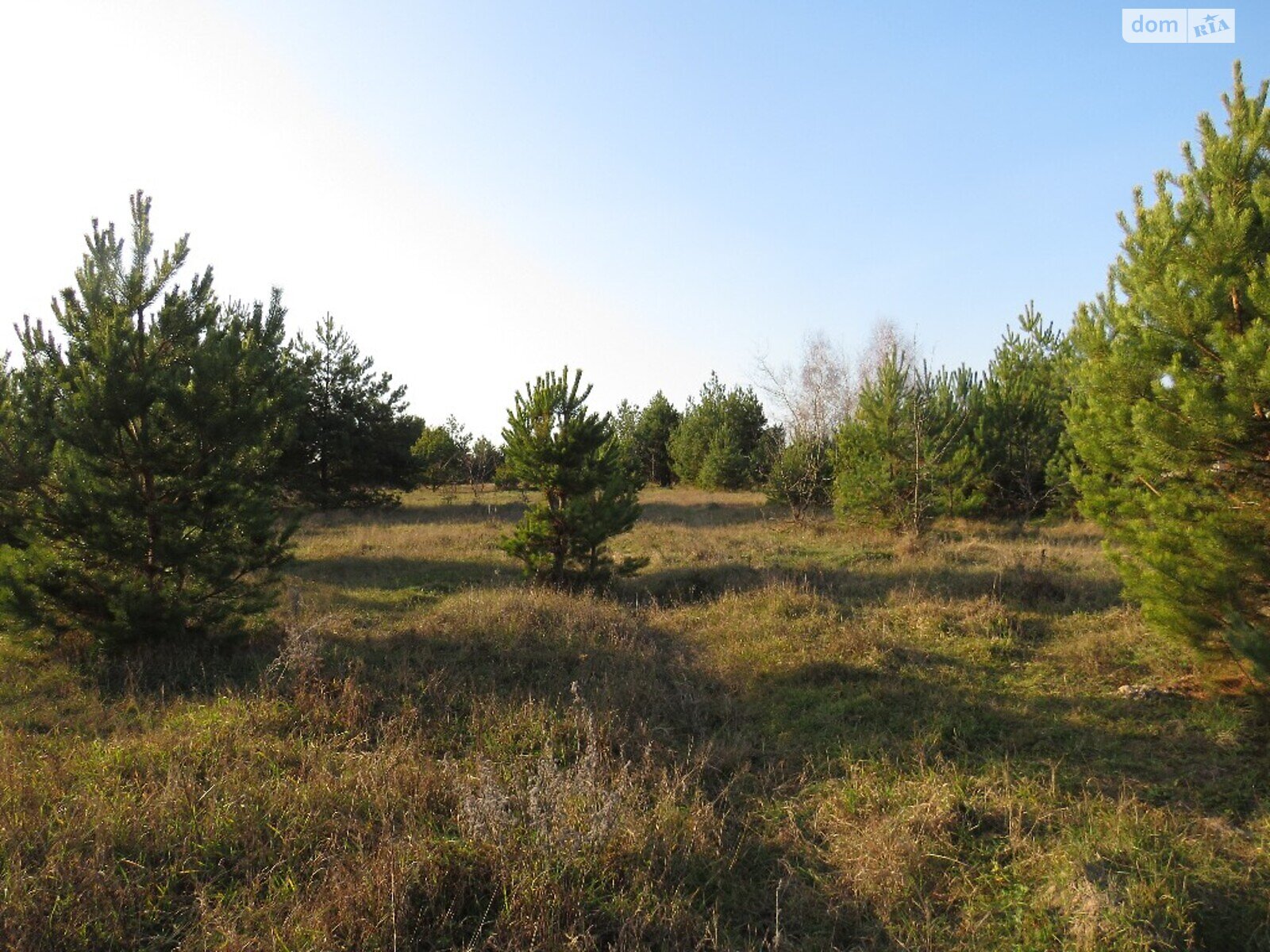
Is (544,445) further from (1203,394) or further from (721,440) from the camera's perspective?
(721,440)

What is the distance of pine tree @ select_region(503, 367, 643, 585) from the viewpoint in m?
10.7

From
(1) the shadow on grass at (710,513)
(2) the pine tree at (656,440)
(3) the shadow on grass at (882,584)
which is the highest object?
(2) the pine tree at (656,440)

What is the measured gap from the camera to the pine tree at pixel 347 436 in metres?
21.6

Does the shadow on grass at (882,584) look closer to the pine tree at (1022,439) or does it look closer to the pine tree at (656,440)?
the pine tree at (1022,439)

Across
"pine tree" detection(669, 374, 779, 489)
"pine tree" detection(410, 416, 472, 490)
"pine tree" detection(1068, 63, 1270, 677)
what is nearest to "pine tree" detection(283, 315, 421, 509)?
"pine tree" detection(410, 416, 472, 490)

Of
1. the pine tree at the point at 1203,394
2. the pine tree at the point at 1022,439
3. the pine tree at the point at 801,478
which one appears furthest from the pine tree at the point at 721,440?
the pine tree at the point at 1203,394

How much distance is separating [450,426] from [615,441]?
3136cm

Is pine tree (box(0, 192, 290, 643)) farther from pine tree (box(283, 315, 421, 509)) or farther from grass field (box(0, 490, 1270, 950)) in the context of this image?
pine tree (box(283, 315, 421, 509))

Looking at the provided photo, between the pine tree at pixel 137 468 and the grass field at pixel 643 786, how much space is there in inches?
25.6

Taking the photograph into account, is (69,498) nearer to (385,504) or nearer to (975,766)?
(975,766)

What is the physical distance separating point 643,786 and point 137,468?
6.19 metres

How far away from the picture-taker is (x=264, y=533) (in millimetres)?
7441

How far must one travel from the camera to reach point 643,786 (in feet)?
14.6

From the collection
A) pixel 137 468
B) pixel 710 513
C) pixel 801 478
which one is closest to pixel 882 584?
pixel 137 468
